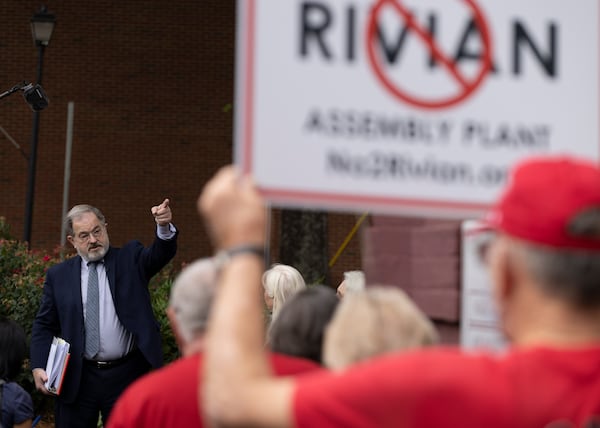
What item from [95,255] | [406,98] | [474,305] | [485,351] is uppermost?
[406,98]

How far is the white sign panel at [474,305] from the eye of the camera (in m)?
2.82

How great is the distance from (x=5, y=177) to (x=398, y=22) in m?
16.0

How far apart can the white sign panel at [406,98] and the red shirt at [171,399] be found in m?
0.77

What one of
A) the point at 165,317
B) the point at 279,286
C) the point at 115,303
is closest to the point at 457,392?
the point at 279,286

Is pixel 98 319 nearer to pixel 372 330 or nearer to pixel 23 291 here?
pixel 23 291

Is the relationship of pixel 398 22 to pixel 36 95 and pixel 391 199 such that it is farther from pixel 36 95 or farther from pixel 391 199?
pixel 36 95

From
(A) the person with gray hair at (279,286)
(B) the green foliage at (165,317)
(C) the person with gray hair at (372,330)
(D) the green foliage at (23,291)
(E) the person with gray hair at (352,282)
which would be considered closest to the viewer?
(C) the person with gray hair at (372,330)

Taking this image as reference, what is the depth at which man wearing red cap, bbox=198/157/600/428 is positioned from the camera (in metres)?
1.62

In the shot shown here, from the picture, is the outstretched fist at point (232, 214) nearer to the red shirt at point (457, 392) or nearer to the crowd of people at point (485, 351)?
the crowd of people at point (485, 351)

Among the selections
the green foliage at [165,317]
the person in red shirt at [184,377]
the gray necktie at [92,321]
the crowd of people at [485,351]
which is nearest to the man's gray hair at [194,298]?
the person in red shirt at [184,377]

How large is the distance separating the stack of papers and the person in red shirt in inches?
139

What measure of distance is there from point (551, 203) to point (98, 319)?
5007 mm

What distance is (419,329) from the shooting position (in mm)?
2189

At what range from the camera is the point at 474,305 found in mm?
2980
